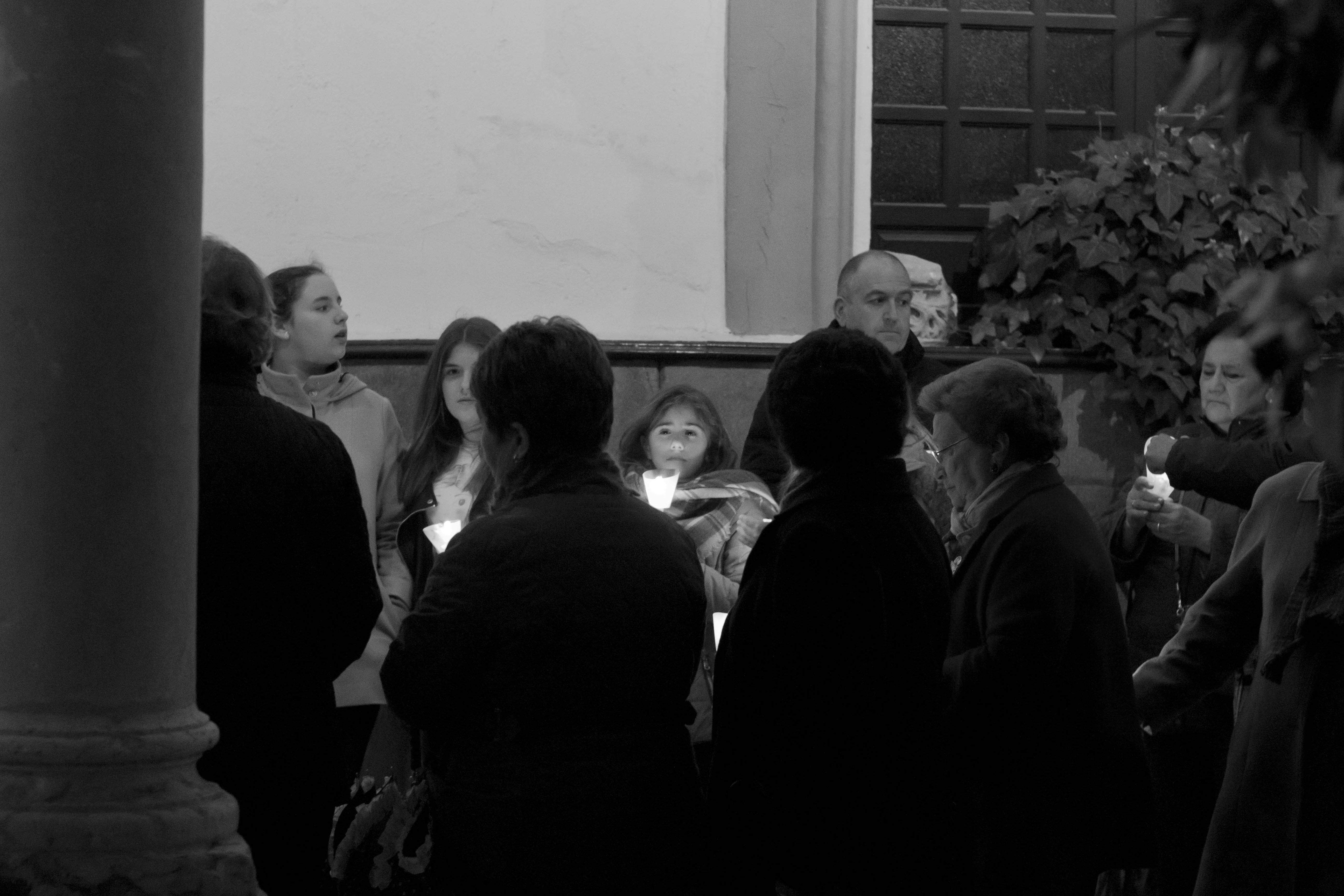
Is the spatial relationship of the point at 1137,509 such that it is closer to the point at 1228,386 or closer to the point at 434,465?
the point at 1228,386

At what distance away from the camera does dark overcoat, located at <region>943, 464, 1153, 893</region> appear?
3951 millimetres

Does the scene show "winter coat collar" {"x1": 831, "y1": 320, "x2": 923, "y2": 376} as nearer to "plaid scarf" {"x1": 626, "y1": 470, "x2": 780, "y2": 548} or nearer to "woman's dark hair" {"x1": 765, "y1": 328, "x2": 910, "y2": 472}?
"plaid scarf" {"x1": 626, "y1": 470, "x2": 780, "y2": 548}

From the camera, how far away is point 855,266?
6453 mm

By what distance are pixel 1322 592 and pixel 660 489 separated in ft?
5.88

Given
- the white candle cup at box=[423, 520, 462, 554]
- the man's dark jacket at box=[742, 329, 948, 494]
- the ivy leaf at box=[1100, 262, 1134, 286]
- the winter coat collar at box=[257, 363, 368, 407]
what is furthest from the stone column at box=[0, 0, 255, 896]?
the ivy leaf at box=[1100, 262, 1134, 286]

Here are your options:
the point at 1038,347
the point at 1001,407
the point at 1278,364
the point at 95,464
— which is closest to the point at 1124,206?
the point at 1038,347

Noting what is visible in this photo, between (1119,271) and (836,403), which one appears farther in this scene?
(1119,271)

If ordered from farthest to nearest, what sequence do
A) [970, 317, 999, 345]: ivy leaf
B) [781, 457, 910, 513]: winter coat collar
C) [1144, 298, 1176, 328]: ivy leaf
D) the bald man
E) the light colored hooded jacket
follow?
[970, 317, 999, 345]: ivy leaf, [1144, 298, 1176, 328]: ivy leaf, the bald man, the light colored hooded jacket, [781, 457, 910, 513]: winter coat collar

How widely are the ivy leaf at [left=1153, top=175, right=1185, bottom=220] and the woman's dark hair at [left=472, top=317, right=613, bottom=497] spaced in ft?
14.3

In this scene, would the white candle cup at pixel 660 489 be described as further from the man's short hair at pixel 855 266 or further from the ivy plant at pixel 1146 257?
the ivy plant at pixel 1146 257

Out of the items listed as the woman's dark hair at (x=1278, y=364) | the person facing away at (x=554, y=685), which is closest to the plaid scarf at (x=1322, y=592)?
the woman's dark hair at (x=1278, y=364)

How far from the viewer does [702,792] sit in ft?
12.4

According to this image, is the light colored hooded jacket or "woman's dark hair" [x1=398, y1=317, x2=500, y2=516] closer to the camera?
the light colored hooded jacket

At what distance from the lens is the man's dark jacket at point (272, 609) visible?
3.63 metres
